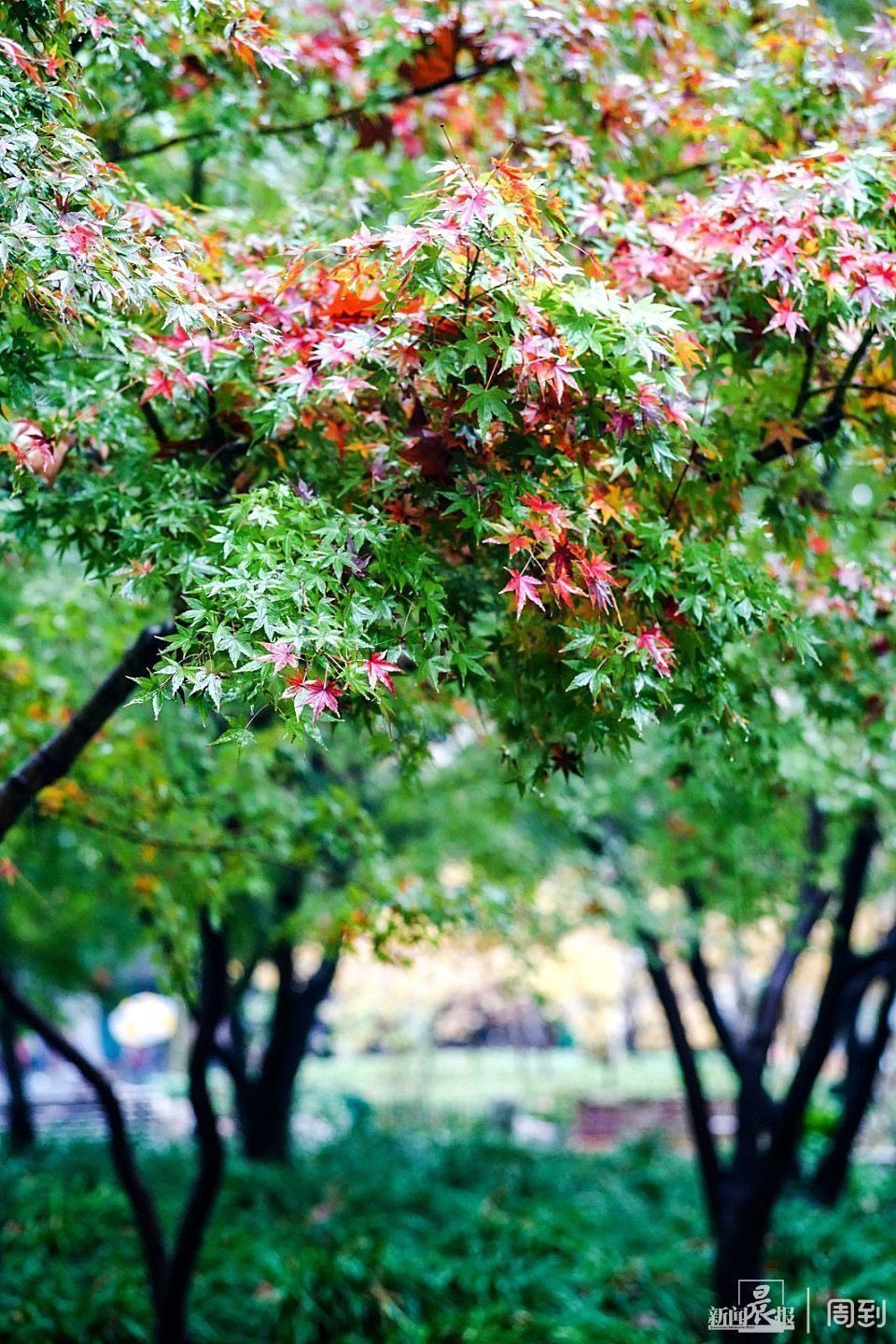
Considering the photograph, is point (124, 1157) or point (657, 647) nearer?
point (657, 647)

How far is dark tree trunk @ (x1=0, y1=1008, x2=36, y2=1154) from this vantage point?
11.8 m

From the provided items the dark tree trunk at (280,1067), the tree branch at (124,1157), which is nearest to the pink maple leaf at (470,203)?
the tree branch at (124,1157)

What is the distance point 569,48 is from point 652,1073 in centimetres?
2564

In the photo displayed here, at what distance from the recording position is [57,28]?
2928mm

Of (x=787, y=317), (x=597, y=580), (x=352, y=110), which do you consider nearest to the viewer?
(x=597, y=580)

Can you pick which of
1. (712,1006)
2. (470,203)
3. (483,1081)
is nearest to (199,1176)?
(712,1006)

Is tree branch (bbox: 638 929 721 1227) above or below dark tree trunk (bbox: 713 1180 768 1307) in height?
above

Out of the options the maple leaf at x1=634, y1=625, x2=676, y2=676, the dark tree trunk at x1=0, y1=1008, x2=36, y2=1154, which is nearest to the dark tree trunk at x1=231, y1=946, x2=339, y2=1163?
the dark tree trunk at x1=0, y1=1008, x2=36, y2=1154

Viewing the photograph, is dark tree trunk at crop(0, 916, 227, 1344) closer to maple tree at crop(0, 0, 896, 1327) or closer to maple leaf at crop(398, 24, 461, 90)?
maple tree at crop(0, 0, 896, 1327)

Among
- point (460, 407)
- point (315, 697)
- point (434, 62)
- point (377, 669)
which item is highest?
point (434, 62)

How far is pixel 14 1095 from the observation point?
1206 centimetres

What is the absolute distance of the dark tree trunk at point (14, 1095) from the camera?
1181 cm

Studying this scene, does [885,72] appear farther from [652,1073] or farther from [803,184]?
[652,1073]

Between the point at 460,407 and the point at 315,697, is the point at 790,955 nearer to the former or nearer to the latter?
the point at 460,407
